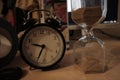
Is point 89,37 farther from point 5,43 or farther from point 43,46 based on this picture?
point 5,43

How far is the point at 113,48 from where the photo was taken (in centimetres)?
105

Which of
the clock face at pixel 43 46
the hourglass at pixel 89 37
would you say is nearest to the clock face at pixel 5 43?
the clock face at pixel 43 46

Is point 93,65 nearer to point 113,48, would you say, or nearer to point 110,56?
point 110,56

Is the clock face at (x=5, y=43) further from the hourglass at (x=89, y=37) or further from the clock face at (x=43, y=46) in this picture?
the hourglass at (x=89, y=37)

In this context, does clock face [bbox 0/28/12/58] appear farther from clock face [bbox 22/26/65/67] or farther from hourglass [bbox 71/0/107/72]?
hourglass [bbox 71/0/107/72]

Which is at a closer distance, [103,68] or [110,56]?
[103,68]

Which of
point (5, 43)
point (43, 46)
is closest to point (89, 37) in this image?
point (43, 46)

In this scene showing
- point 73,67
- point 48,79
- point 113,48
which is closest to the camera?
point 48,79

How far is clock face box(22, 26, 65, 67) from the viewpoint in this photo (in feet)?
2.64

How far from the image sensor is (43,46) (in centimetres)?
82

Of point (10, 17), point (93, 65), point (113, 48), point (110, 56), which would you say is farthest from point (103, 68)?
point (10, 17)

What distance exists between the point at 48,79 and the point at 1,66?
17 centimetres

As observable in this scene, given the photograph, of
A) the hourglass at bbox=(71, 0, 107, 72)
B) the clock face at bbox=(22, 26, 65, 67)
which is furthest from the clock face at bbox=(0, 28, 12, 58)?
the hourglass at bbox=(71, 0, 107, 72)

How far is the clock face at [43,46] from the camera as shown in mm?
806
